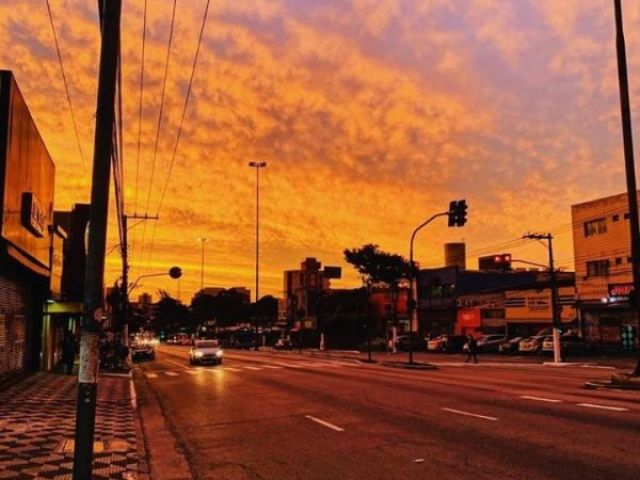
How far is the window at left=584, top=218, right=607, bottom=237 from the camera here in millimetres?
52250

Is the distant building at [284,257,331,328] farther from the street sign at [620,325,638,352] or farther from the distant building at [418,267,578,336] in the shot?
the street sign at [620,325,638,352]

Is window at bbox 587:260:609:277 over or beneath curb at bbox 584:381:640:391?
over

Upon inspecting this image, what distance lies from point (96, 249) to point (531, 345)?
4778 cm

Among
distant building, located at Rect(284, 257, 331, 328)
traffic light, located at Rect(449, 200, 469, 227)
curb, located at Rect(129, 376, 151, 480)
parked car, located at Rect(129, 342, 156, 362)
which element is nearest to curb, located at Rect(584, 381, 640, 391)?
traffic light, located at Rect(449, 200, 469, 227)

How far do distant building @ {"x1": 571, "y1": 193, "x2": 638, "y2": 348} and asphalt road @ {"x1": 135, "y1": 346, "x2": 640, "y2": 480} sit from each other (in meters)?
31.7

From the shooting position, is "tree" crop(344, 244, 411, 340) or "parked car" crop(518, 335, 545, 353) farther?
"tree" crop(344, 244, 411, 340)

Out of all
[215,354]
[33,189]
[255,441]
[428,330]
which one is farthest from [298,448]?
[428,330]

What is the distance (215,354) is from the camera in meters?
41.0

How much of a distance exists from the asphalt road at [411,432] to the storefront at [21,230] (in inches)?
234

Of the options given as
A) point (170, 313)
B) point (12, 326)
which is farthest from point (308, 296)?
point (170, 313)

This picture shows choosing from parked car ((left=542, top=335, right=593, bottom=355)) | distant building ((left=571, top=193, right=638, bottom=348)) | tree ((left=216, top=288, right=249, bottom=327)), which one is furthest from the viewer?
tree ((left=216, top=288, right=249, bottom=327))

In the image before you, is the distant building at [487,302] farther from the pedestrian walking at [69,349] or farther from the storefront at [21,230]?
the storefront at [21,230]

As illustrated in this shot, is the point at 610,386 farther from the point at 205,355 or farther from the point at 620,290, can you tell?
the point at 620,290

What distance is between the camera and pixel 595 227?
174ft
